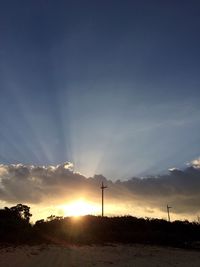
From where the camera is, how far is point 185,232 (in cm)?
4231

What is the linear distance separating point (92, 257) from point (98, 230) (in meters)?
8.86

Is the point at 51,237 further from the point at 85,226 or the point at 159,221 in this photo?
the point at 159,221

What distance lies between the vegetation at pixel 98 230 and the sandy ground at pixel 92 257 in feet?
6.35

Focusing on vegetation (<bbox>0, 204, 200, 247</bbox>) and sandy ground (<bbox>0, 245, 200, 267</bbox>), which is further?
vegetation (<bbox>0, 204, 200, 247</bbox>)

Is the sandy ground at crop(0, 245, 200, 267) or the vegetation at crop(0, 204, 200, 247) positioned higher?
the vegetation at crop(0, 204, 200, 247)

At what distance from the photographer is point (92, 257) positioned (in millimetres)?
26375

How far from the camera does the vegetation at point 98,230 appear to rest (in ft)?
98.5

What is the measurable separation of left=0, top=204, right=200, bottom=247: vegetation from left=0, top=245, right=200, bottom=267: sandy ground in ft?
6.35

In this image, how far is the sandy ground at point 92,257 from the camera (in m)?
24.4

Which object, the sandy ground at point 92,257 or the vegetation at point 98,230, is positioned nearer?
the sandy ground at point 92,257

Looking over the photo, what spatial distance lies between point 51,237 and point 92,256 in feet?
16.4

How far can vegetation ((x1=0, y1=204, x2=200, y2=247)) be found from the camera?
3002 cm

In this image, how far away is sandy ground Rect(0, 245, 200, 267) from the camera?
24406 mm

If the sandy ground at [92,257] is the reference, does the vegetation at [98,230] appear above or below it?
above
